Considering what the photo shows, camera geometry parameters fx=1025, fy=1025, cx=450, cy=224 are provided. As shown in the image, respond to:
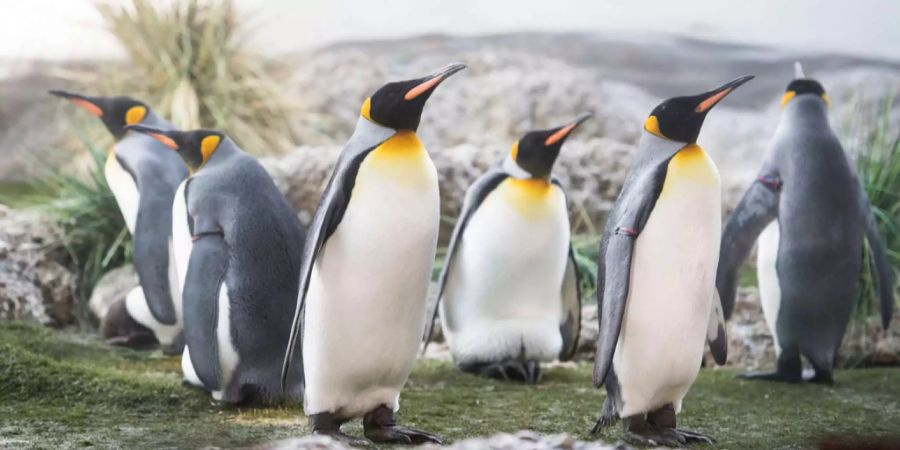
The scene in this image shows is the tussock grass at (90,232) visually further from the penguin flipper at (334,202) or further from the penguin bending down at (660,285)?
the penguin bending down at (660,285)

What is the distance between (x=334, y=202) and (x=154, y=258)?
6.45 ft

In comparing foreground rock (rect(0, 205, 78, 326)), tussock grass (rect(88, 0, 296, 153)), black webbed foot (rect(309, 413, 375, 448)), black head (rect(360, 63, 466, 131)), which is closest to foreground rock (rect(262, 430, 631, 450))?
black webbed foot (rect(309, 413, 375, 448))

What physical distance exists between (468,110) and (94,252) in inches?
153

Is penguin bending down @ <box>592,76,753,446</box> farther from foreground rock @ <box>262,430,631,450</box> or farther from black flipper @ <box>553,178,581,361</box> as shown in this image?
black flipper @ <box>553,178,581,361</box>

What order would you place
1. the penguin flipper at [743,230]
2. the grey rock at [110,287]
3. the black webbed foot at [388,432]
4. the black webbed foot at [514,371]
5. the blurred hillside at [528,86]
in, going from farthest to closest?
the blurred hillside at [528,86] → the grey rock at [110,287] → the black webbed foot at [514,371] → the penguin flipper at [743,230] → the black webbed foot at [388,432]

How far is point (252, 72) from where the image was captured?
7754mm

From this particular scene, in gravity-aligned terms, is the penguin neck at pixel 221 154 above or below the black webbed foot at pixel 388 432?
above

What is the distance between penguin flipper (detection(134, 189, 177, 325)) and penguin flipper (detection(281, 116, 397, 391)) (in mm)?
1784

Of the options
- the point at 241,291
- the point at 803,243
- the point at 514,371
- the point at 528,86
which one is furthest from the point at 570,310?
the point at 528,86

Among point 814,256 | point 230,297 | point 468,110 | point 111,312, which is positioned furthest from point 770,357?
point 468,110

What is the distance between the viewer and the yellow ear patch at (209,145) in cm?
313

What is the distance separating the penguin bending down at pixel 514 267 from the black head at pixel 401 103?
57.2 inches

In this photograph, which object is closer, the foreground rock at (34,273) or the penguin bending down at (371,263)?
the penguin bending down at (371,263)

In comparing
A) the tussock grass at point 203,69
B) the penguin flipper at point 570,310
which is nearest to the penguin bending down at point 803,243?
the penguin flipper at point 570,310
